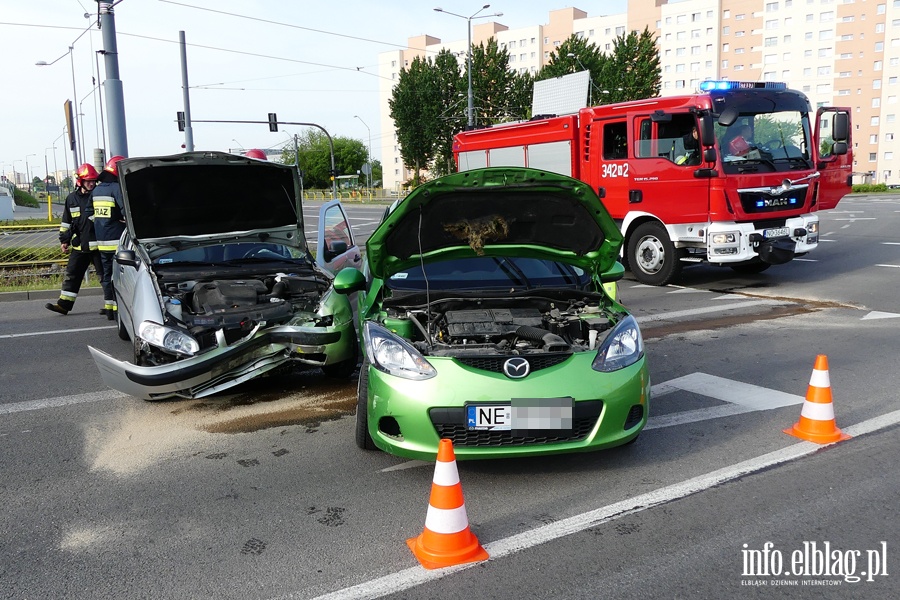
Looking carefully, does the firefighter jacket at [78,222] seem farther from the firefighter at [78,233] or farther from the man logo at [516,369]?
the man logo at [516,369]

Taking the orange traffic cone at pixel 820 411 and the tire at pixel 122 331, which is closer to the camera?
the orange traffic cone at pixel 820 411

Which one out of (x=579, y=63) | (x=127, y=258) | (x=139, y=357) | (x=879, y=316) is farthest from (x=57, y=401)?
(x=579, y=63)

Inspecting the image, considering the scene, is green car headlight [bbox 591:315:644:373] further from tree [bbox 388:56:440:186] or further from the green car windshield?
tree [bbox 388:56:440:186]

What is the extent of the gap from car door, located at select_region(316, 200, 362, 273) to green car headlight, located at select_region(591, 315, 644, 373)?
406 cm

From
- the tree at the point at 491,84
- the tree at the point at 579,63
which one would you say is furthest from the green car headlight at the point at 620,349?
the tree at the point at 491,84

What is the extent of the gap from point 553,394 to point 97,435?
3.25m

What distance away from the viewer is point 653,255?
11.8 m

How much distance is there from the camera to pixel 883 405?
5.26 meters

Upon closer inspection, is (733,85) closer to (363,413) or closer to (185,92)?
(363,413)

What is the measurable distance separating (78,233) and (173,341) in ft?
16.8

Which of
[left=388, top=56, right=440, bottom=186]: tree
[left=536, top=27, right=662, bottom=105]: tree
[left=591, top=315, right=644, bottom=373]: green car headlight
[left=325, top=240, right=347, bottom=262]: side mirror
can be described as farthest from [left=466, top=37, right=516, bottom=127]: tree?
[left=591, top=315, right=644, bottom=373]: green car headlight

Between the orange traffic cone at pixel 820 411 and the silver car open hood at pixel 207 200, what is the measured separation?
4843mm

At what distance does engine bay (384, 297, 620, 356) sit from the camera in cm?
418

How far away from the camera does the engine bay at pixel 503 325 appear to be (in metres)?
4.18
